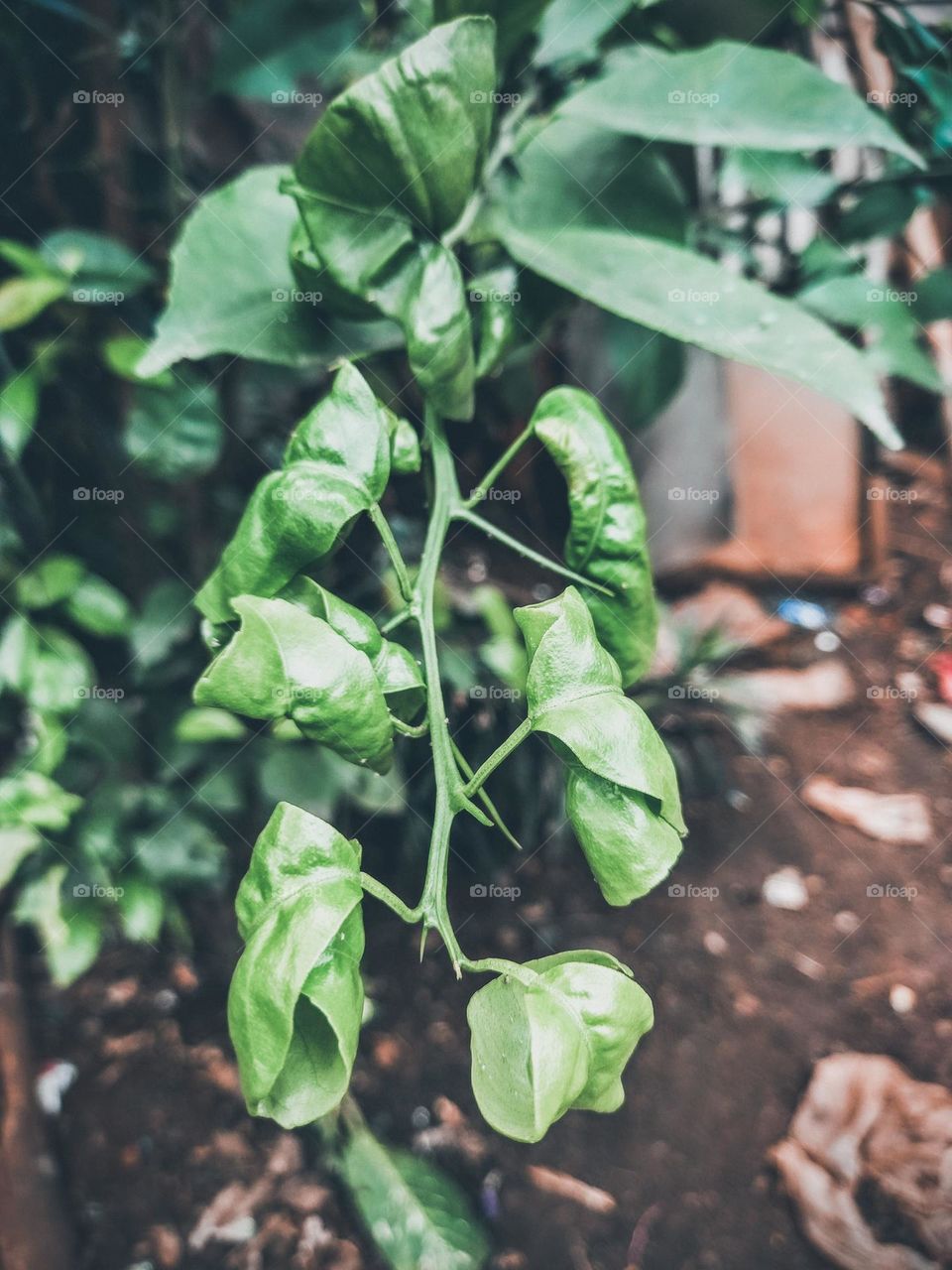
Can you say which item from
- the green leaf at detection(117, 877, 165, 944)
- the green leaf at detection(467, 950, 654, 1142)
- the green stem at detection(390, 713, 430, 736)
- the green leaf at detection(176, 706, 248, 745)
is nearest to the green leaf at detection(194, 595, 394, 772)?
the green stem at detection(390, 713, 430, 736)

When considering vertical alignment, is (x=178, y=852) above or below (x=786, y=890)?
above

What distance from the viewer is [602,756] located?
0.35m

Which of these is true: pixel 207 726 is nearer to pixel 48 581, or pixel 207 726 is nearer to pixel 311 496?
pixel 48 581

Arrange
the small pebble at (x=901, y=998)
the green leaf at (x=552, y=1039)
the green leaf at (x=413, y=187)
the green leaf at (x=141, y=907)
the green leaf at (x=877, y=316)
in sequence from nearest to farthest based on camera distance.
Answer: the green leaf at (x=552, y=1039) < the green leaf at (x=413, y=187) < the green leaf at (x=877, y=316) < the green leaf at (x=141, y=907) < the small pebble at (x=901, y=998)

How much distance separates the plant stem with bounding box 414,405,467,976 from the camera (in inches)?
14.6

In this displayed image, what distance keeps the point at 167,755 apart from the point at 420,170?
2.34 feet

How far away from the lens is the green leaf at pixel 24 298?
0.73m

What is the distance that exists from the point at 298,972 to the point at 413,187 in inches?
17.1

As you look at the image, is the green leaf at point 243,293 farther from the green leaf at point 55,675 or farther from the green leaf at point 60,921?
the green leaf at point 60,921

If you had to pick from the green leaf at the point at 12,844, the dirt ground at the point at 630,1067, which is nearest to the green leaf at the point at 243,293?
the green leaf at the point at 12,844

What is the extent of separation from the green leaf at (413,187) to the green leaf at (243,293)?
0.08 meters

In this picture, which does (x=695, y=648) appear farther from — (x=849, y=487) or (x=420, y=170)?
(x=420, y=170)

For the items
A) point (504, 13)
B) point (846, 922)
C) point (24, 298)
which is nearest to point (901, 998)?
point (846, 922)

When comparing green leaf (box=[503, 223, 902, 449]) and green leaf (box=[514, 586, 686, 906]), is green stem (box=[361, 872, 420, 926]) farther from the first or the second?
green leaf (box=[503, 223, 902, 449])
